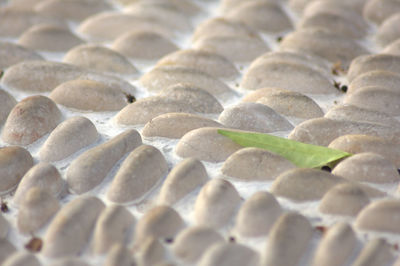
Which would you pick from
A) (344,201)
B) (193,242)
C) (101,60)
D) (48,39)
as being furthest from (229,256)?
(48,39)

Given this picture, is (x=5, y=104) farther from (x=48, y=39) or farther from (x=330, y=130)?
(x=330, y=130)

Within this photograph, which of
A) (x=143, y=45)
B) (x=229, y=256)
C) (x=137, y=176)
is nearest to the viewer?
(x=229, y=256)

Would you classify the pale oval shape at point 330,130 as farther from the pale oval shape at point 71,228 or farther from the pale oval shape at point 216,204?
the pale oval shape at point 71,228

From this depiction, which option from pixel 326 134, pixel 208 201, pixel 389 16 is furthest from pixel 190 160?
pixel 389 16

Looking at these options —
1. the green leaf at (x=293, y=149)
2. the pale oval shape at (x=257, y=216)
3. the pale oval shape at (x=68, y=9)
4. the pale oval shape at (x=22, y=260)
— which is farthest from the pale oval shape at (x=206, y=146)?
the pale oval shape at (x=68, y=9)

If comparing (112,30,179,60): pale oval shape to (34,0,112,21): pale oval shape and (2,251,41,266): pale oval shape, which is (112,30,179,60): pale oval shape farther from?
(2,251,41,266): pale oval shape

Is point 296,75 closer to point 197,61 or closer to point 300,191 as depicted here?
point 197,61
